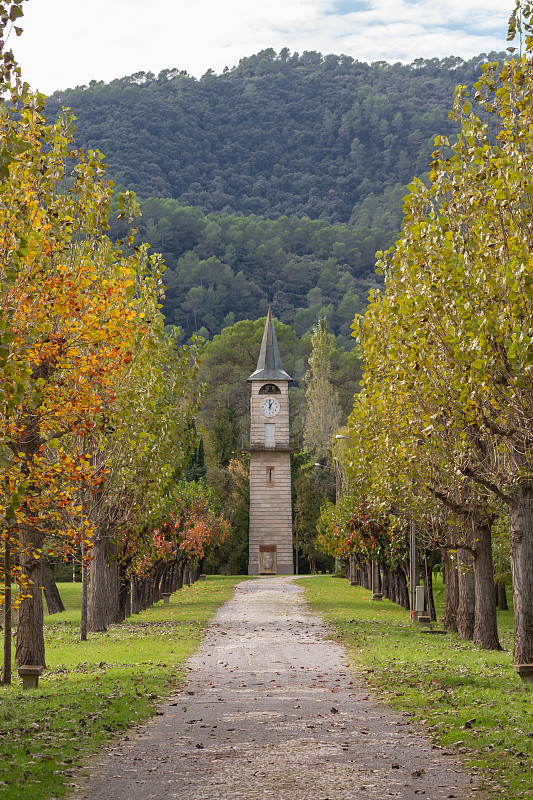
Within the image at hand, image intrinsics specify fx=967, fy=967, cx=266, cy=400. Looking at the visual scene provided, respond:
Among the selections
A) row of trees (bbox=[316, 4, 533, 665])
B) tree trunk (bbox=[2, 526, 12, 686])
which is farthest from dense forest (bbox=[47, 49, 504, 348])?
tree trunk (bbox=[2, 526, 12, 686])

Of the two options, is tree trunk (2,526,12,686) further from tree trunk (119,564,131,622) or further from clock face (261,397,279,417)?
clock face (261,397,279,417)

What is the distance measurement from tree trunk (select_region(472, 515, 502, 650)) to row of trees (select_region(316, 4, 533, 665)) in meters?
0.03

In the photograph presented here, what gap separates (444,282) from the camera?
43.6ft

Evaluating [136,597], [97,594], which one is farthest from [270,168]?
[97,594]

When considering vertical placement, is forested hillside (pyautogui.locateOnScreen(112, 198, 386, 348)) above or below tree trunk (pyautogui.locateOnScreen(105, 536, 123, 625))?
above

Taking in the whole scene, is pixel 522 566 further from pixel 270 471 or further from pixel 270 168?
pixel 270 168

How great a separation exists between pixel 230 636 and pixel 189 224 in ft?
354

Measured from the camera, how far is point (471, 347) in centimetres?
1155

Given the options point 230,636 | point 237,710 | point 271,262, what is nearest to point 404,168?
point 271,262

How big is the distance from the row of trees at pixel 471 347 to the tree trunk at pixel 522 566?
0.02 metres

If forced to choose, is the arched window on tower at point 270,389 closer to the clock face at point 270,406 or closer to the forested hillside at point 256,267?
the clock face at point 270,406

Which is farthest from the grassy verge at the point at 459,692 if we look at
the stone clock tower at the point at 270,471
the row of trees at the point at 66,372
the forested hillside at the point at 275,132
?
the forested hillside at the point at 275,132

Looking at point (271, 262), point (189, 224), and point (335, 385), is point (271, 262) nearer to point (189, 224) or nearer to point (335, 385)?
point (189, 224)

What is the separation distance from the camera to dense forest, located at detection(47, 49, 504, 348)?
4879 inches
